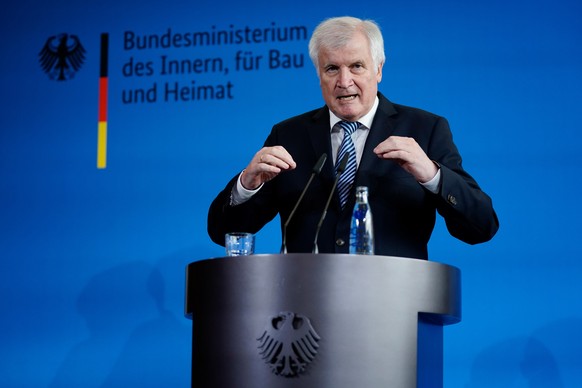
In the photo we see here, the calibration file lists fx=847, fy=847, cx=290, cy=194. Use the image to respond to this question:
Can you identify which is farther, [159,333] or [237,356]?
[159,333]

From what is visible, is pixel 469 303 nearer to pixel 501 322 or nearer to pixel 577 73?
pixel 501 322

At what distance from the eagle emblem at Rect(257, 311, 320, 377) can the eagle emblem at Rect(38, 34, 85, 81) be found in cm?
280

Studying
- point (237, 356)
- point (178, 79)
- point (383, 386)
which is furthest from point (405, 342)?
point (178, 79)

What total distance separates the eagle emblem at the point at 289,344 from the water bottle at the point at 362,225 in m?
0.46

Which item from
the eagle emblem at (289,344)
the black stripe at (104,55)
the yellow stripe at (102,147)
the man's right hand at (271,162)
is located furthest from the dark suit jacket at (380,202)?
the black stripe at (104,55)

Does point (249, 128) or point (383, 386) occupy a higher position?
point (249, 128)

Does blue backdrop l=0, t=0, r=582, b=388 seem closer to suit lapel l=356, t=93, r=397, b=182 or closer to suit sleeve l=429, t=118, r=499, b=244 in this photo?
suit lapel l=356, t=93, r=397, b=182

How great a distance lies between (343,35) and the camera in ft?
8.76

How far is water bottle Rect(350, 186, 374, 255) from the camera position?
2309 mm

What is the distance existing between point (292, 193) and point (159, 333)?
1.55m

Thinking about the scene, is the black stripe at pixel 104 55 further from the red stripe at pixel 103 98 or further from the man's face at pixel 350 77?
the man's face at pixel 350 77

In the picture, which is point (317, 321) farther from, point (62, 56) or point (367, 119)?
point (62, 56)

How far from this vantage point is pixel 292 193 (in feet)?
8.80

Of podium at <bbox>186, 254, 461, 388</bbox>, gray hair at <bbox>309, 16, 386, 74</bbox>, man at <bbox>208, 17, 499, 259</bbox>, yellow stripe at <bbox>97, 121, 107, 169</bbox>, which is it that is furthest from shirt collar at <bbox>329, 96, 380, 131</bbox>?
yellow stripe at <bbox>97, 121, 107, 169</bbox>
